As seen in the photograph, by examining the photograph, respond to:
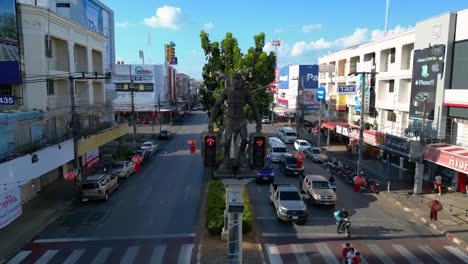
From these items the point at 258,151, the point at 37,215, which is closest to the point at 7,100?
the point at 37,215

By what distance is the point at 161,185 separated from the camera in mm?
29156

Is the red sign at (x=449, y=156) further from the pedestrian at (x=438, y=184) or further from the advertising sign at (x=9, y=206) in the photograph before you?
the advertising sign at (x=9, y=206)

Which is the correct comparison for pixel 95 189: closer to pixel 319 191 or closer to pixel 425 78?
pixel 319 191

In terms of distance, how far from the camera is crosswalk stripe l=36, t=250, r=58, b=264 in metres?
15.7

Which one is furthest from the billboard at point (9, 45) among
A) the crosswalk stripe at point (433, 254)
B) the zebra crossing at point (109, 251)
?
the crosswalk stripe at point (433, 254)

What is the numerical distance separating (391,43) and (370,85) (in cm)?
506

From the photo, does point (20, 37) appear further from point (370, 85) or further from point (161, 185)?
point (370, 85)

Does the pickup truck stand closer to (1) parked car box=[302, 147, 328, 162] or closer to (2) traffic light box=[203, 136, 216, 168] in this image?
(2) traffic light box=[203, 136, 216, 168]

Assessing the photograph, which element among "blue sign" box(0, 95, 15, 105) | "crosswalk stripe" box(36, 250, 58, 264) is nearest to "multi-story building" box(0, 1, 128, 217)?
"blue sign" box(0, 95, 15, 105)

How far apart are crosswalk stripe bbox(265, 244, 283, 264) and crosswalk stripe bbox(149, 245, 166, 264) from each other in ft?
15.0

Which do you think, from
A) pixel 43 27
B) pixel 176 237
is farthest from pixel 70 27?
pixel 176 237

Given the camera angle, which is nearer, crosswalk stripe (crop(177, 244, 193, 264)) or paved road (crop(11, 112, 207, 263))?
crosswalk stripe (crop(177, 244, 193, 264))

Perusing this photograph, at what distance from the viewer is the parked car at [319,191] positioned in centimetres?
2266

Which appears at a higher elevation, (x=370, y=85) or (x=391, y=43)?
(x=391, y=43)
